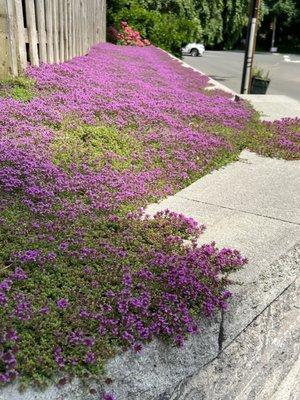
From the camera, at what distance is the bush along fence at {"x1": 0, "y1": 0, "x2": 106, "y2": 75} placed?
6836 millimetres

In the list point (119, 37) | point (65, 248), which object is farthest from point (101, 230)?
point (119, 37)

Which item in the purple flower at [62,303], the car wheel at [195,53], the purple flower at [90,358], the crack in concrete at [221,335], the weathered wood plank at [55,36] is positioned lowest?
the car wheel at [195,53]

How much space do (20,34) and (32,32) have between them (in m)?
0.55

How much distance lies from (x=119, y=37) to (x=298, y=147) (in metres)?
14.0

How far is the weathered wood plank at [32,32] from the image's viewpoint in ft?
25.3

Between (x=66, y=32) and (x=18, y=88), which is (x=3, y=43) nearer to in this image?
(x=18, y=88)

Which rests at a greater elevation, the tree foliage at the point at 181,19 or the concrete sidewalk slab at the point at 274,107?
the tree foliage at the point at 181,19

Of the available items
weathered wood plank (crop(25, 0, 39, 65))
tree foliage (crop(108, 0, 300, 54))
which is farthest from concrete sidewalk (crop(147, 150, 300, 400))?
tree foliage (crop(108, 0, 300, 54))

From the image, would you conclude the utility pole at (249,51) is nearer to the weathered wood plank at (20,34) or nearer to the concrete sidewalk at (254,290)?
the weathered wood plank at (20,34)

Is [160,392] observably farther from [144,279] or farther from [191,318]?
[144,279]

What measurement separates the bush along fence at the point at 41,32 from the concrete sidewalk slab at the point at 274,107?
379cm

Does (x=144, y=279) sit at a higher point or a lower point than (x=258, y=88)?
higher

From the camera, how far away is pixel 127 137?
590 centimetres

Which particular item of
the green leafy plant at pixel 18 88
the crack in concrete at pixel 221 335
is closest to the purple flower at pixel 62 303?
the crack in concrete at pixel 221 335
